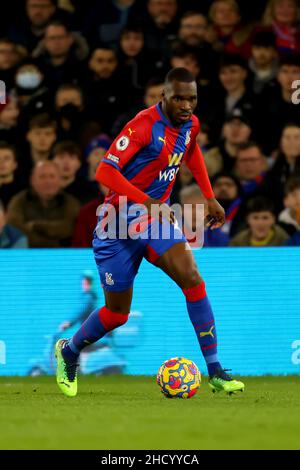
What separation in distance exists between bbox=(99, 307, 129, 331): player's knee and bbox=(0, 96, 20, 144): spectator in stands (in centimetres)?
543

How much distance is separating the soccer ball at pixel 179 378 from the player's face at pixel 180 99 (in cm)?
174

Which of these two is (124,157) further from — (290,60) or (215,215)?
(290,60)

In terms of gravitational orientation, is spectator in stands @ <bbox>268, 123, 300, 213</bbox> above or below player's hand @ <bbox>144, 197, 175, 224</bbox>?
above

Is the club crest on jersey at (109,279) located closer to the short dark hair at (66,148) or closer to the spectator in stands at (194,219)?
the spectator in stands at (194,219)

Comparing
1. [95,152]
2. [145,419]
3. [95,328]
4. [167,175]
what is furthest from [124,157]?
[95,152]

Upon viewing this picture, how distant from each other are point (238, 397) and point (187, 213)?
11.5ft

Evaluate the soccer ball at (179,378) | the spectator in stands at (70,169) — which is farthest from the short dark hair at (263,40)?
the soccer ball at (179,378)

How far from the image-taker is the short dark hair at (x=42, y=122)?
1473 cm

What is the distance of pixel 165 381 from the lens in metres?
9.56

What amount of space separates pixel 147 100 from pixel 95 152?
0.98 metres

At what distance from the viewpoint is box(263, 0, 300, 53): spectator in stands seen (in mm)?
15117

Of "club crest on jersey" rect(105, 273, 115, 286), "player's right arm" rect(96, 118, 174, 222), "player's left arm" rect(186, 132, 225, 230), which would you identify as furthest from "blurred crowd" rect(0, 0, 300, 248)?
"player's right arm" rect(96, 118, 174, 222)

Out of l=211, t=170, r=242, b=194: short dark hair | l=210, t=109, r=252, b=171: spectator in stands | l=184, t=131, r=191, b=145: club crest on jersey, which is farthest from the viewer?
l=210, t=109, r=252, b=171: spectator in stands

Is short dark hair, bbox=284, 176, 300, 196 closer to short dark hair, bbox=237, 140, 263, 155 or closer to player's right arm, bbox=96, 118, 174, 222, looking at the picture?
short dark hair, bbox=237, 140, 263, 155
